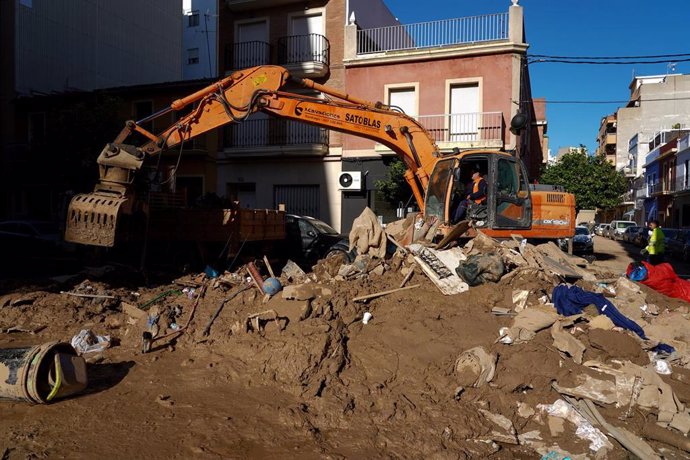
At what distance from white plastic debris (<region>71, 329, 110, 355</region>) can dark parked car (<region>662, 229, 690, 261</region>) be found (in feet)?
75.0

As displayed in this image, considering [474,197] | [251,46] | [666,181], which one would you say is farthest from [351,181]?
[666,181]

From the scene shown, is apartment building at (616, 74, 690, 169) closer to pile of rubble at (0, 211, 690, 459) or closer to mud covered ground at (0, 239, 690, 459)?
pile of rubble at (0, 211, 690, 459)

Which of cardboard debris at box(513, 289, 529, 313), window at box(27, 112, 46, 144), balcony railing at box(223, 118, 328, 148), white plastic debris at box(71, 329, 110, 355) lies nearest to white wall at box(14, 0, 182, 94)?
window at box(27, 112, 46, 144)

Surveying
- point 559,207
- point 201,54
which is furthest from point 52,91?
point 559,207

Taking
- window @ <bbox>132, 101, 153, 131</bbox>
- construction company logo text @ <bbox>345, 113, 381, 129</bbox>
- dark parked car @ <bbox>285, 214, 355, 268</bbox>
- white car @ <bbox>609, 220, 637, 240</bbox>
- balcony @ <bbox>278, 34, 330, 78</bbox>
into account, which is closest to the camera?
construction company logo text @ <bbox>345, 113, 381, 129</bbox>

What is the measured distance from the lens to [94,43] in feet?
84.7

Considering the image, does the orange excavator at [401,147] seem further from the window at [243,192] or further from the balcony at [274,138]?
the window at [243,192]

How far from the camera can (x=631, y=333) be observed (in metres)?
5.98

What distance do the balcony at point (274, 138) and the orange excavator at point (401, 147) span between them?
417 inches

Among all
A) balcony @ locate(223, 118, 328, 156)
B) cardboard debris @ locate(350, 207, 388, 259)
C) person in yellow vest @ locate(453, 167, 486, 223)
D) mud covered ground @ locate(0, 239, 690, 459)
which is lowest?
mud covered ground @ locate(0, 239, 690, 459)

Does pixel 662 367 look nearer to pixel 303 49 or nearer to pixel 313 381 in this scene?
pixel 313 381

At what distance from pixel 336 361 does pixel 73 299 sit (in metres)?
4.26

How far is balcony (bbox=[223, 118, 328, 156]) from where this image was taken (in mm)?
20016

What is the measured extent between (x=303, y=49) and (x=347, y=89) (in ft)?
8.22
